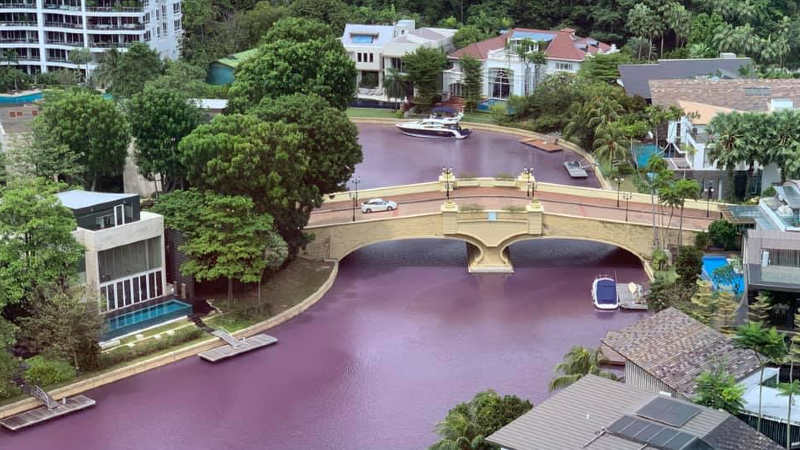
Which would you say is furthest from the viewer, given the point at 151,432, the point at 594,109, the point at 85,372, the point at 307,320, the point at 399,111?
the point at 399,111

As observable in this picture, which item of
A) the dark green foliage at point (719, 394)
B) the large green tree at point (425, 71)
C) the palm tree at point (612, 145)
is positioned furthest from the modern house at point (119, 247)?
the large green tree at point (425, 71)

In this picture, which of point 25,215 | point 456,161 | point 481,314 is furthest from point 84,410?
point 456,161

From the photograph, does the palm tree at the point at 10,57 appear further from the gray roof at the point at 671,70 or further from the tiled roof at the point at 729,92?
the tiled roof at the point at 729,92

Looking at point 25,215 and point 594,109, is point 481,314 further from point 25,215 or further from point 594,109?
point 594,109

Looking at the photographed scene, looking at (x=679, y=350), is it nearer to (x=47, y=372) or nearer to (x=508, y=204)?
(x=508, y=204)

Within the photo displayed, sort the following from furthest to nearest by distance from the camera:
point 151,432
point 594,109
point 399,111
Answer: point 399,111
point 594,109
point 151,432

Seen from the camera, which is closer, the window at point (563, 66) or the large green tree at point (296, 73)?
the large green tree at point (296, 73)

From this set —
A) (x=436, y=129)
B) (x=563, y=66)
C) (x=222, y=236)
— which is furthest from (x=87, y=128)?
(x=563, y=66)
